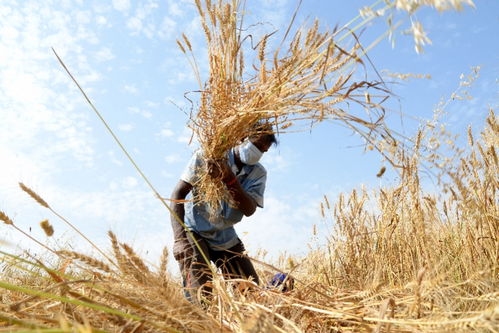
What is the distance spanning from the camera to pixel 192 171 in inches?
99.6

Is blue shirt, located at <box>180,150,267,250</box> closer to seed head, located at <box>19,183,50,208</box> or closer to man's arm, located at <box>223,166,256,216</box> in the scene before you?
man's arm, located at <box>223,166,256,216</box>

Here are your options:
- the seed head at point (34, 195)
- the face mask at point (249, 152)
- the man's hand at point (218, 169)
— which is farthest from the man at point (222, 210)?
the seed head at point (34, 195)

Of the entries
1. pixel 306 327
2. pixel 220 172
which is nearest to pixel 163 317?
pixel 306 327

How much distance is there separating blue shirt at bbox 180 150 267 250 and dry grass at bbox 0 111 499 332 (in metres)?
0.53

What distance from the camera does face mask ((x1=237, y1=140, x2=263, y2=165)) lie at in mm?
2558

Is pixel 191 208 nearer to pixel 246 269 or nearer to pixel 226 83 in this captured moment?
pixel 246 269

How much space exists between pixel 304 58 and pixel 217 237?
1758 millimetres

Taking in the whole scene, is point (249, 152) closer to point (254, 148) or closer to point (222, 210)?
point (254, 148)

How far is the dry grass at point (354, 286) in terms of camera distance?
0.81m

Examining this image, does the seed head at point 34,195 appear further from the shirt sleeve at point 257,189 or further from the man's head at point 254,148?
the shirt sleeve at point 257,189

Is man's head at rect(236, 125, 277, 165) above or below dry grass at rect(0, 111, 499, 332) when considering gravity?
above

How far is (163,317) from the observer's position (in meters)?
0.80

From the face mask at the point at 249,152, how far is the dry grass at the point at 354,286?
0.62m

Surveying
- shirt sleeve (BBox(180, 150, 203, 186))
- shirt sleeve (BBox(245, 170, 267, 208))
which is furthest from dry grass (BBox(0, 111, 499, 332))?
shirt sleeve (BBox(180, 150, 203, 186))
